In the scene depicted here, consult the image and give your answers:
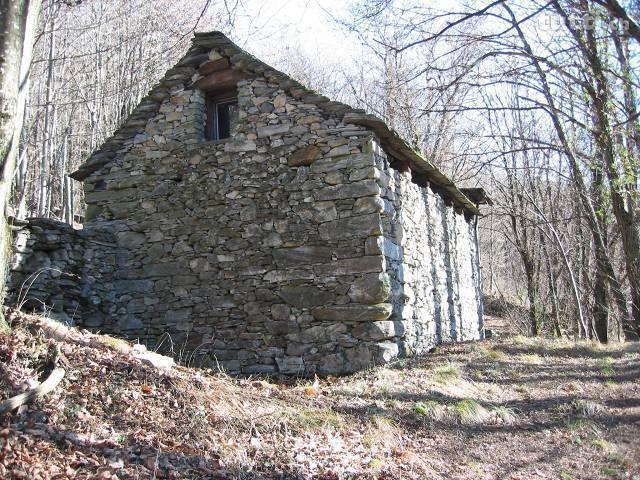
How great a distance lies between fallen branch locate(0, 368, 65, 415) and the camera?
3.49 metres

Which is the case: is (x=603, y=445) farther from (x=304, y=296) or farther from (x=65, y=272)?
(x=65, y=272)

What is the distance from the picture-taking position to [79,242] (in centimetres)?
808

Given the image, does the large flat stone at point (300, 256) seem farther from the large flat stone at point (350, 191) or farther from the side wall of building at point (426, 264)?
the side wall of building at point (426, 264)

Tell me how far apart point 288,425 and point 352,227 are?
3571 millimetres

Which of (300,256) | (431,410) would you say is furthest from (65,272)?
(431,410)

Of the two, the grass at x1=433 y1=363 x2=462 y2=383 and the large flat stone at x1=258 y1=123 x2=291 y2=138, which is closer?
the grass at x1=433 y1=363 x2=462 y2=383

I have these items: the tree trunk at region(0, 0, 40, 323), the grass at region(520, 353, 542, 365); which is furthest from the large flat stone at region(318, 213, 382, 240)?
the tree trunk at region(0, 0, 40, 323)

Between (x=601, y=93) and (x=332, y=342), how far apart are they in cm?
554

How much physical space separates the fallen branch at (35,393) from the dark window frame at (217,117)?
5759 millimetres

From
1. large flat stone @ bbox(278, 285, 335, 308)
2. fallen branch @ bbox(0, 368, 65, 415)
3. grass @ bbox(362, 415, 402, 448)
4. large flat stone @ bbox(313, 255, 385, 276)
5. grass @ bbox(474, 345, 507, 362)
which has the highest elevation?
large flat stone @ bbox(313, 255, 385, 276)

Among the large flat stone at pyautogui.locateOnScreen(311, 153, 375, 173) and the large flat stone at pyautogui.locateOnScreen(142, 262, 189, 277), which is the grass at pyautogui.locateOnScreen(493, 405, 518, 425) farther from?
the large flat stone at pyautogui.locateOnScreen(142, 262, 189, 277)

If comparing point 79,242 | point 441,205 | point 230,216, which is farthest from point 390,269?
point 79,242

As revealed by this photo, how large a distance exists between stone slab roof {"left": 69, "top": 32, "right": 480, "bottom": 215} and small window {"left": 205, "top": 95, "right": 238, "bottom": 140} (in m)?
0.54

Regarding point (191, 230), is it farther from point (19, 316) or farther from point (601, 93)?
point (601, 93)
